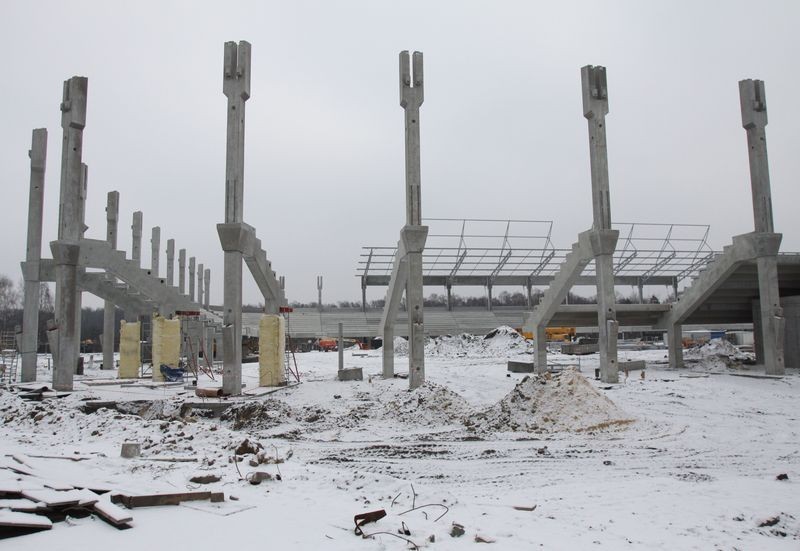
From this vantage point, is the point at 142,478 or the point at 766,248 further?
the point at 766,248

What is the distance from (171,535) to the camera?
498cm

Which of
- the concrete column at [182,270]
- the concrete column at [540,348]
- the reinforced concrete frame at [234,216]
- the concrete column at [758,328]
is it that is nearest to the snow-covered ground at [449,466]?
the reinforced concrete frame at [234,216]

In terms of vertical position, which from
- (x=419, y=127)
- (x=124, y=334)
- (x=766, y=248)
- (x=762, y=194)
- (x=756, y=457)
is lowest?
(x=756, y=457)

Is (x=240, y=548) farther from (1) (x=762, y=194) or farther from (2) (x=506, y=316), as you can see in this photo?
(2) (x=506, y=316)

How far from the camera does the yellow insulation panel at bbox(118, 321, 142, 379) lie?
2416 centimetres

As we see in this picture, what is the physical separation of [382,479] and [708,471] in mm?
4446

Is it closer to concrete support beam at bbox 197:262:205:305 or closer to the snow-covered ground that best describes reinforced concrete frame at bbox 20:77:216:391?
the snow-covered ground

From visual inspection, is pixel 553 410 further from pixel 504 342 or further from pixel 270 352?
pixel 504 342

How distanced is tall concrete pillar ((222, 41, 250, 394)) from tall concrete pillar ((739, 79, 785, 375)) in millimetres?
17211

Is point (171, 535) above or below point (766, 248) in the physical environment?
below

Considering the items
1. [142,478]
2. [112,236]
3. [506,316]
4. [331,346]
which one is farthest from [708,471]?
[506,316]

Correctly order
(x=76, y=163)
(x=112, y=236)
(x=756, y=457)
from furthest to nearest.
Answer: (x=112, y=236) → (x=76, y=163) → (x=756, y=457)

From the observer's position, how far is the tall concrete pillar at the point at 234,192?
15.8 metres

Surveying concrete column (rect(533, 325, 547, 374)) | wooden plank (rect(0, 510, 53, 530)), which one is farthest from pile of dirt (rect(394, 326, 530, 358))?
wooden plank (rect(0, 510, 53, 530))
